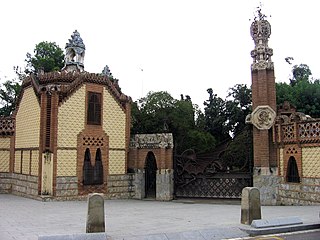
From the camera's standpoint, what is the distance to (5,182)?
66.8 feet

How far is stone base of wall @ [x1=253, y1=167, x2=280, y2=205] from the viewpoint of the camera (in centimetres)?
1574

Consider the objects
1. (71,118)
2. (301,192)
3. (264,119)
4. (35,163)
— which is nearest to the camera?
(301,192)

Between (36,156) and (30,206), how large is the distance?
350cm

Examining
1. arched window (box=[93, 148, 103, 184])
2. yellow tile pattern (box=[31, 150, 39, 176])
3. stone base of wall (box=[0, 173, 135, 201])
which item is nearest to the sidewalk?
stone base of wall (box=[0, 173, 135, 201])

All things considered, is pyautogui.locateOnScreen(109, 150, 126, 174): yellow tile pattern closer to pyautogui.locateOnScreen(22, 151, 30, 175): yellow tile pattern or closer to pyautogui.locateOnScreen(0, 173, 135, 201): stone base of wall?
pyautogui.locateOnScreen(0, 173, 135, 201): stone base of wall

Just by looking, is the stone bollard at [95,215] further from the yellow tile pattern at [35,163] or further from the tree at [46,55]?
the tree at [46,55]

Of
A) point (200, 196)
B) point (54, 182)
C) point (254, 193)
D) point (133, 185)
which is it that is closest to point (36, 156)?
point (54, 182)

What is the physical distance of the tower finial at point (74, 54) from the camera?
65.3 ft

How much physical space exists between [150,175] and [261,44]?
888 cm

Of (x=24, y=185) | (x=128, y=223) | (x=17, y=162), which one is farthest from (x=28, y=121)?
(x=128, y=223)

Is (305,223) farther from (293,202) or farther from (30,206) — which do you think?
(30,206)

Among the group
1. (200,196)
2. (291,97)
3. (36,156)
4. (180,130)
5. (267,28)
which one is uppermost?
(267,28)

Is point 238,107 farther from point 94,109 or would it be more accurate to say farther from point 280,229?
point 280,229

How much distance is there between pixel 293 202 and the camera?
14.9m
